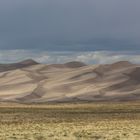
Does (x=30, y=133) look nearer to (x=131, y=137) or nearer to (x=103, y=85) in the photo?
(x=131, y=137)

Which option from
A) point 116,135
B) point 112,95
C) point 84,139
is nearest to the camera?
point 84,139

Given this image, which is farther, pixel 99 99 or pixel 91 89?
pixel 91 89

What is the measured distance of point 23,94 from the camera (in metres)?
186

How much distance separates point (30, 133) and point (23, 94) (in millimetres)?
148311

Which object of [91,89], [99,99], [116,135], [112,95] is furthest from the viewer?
[91,89]

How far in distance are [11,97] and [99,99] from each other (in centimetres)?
3253

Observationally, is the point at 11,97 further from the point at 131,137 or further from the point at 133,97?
the point at 131,137

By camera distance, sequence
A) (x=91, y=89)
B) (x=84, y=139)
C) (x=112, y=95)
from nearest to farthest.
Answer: (x=84, y=139) → (x=112, y=95) → (x=91, y=89)

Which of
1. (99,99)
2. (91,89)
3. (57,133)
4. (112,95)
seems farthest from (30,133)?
(91,89)

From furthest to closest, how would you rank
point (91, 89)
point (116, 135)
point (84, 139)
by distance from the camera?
point (91, 89) < point (116, 135) < point (84, 139)

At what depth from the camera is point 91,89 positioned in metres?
192

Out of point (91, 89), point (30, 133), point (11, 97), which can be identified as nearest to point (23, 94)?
point (11, 97)

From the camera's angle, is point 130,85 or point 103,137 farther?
point 130,85

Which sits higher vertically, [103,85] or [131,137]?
[103,85]
